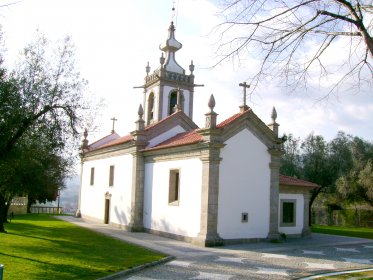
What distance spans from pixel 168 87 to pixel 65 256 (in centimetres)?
1973

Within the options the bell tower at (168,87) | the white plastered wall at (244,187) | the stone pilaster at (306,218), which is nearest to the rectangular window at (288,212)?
the stone pilaster at (306,218)

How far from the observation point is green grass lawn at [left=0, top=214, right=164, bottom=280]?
1179 cm

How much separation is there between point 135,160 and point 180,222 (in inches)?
243

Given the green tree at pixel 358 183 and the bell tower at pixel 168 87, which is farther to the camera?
the green tree at pixel 358 183

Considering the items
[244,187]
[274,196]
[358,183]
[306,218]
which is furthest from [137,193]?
[358,183]

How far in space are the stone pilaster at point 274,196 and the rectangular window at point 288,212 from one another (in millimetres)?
2384

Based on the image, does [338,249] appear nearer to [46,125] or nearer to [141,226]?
Answer: [141,226]

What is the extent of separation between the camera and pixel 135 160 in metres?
26.2

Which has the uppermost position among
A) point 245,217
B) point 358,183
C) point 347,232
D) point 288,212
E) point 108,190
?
point 358,183

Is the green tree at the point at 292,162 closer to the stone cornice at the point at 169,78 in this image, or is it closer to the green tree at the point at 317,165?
the green tree at the point at 317,165

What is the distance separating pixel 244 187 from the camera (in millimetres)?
21156

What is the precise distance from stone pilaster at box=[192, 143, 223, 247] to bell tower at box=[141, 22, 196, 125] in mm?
11759

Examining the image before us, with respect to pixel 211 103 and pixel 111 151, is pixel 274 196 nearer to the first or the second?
pixel 211 103

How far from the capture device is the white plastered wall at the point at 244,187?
2034 cm
